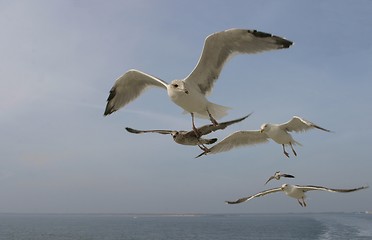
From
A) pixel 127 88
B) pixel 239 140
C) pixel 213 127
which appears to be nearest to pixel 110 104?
pixel 127 88

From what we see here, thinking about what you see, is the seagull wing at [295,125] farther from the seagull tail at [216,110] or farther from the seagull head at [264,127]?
the seagull tail at [216,110]

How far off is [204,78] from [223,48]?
0.94 meters

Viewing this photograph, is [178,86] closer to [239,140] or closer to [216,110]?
[216,110]

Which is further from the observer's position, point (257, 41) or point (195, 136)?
point (257, 41)

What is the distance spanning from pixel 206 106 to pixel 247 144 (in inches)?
162

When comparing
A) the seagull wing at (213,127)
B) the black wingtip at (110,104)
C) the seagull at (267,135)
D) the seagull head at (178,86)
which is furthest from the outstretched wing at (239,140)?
the seagull wing at (213,127)

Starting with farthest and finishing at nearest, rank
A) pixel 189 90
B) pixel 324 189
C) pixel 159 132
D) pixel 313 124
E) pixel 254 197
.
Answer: pixel 254 197 → pixel 324 189 → pixel 313 124 → pixel 189 90 → pixel 159 132

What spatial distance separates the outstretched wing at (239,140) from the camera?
1274cm

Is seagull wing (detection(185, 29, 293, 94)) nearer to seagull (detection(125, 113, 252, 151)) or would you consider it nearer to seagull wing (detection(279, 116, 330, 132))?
seagull (detection(125, 113, 252, 151))

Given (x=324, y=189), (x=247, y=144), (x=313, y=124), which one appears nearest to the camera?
(x=313, y=124)

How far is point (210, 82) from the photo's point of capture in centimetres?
1057

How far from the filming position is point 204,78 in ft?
34.5

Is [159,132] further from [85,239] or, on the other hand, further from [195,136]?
[85,239]

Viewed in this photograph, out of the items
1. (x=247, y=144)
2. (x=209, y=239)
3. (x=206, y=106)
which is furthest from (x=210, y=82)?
(x=209, y=239)
